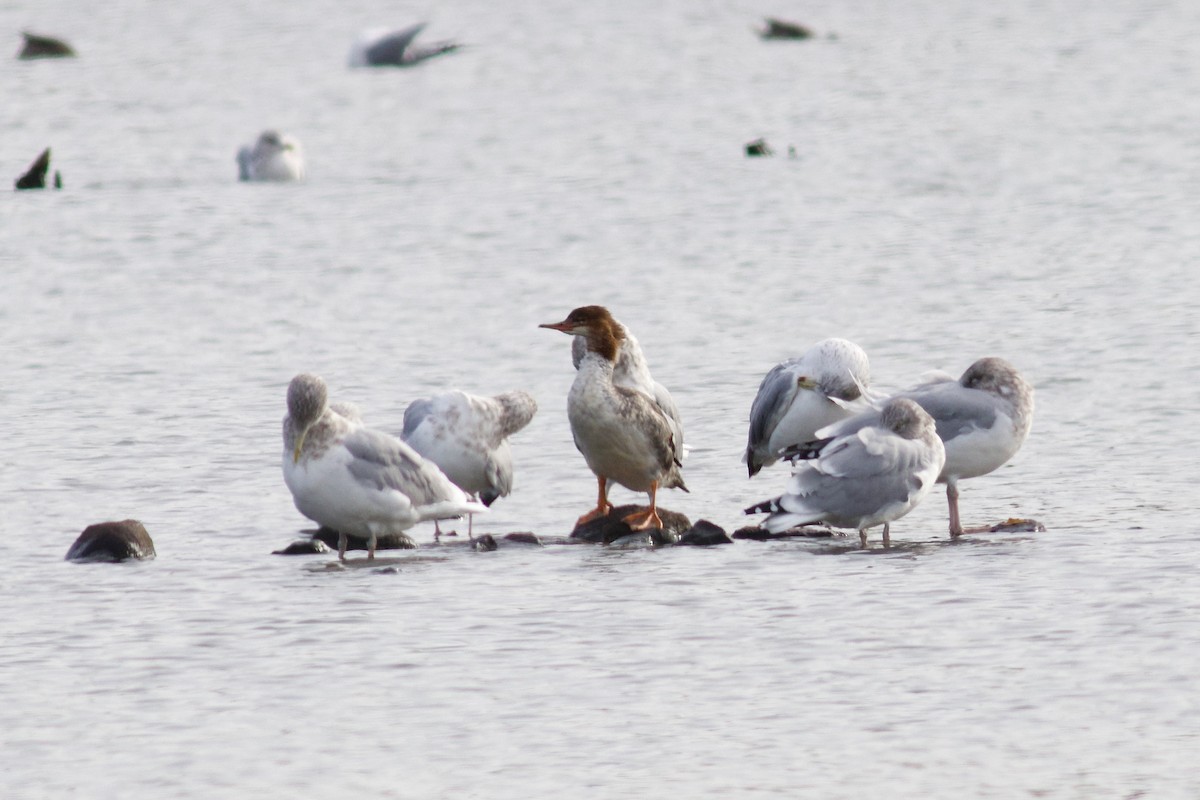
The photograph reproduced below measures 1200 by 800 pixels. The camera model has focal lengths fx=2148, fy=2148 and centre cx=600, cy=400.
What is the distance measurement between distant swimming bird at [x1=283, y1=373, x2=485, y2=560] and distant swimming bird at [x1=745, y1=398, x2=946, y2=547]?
1737 millimetres

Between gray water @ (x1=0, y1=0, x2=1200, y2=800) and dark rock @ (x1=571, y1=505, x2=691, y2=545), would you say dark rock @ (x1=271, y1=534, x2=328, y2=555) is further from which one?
dark rock @ (x1=571, y1=505, x2=691, y2=545)

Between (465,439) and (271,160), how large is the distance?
18422 millimetres

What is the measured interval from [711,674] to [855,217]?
17015mm

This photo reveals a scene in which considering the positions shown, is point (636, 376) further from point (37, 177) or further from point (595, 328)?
point (37, 177)

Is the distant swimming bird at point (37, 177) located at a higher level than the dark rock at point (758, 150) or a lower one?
lower

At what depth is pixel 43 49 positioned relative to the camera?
46938 millimetres

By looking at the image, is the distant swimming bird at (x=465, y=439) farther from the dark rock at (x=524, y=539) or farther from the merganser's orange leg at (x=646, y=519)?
the merganser's orange leg at (x=646, y=519)

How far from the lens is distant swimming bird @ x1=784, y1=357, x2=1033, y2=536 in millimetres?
11320

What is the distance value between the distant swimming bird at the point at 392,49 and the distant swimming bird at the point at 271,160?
16.7 metres

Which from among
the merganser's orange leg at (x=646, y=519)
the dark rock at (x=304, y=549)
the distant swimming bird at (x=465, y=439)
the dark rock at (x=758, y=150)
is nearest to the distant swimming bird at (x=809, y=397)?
the merganser's orange leg at (x=646, y=519)

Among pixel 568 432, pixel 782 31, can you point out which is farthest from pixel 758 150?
pixel 782 31

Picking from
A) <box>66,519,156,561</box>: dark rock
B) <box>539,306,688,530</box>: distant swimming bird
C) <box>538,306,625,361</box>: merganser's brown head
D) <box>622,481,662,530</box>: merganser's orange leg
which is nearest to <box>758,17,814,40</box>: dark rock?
<box>538,306,625,361</box>: merganser's brown head

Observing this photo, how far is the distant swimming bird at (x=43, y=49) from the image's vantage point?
46.7 m

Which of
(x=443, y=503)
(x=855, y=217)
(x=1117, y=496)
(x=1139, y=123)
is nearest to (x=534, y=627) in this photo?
(x=443, y=503)
